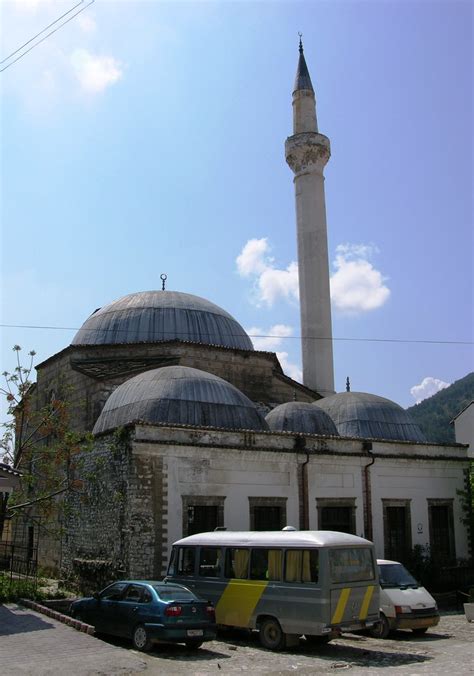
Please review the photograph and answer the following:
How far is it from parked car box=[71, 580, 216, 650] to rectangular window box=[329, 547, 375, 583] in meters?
2.31

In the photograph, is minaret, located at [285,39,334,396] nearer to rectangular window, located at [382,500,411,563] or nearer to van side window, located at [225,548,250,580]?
rectangular window, located at [382,500,411,563]

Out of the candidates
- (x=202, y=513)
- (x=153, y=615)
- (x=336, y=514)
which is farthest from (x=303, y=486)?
(x=153, y=615)

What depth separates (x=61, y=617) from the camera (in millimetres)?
14102

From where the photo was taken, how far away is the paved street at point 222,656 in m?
10.5

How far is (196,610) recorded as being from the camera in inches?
465

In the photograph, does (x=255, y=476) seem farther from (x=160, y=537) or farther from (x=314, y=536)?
(x=314, y=536)

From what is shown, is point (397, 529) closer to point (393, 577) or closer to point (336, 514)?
point (336, 514)

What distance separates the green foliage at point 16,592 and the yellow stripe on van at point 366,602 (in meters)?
8.29

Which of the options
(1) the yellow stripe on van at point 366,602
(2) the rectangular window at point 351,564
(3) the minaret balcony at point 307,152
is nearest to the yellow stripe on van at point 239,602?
(2) the rectangular window at point 351,564

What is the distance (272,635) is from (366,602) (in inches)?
71.3

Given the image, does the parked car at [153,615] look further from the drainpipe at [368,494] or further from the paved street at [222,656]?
the drainpipe at [368,494]

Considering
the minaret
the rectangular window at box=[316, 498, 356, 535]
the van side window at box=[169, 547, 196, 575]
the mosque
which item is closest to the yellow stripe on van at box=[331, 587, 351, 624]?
the van side window at box=[169, 547, 196, 575]

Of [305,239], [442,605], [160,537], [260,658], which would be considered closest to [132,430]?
[160,537]

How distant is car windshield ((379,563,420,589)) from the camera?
1470cm
